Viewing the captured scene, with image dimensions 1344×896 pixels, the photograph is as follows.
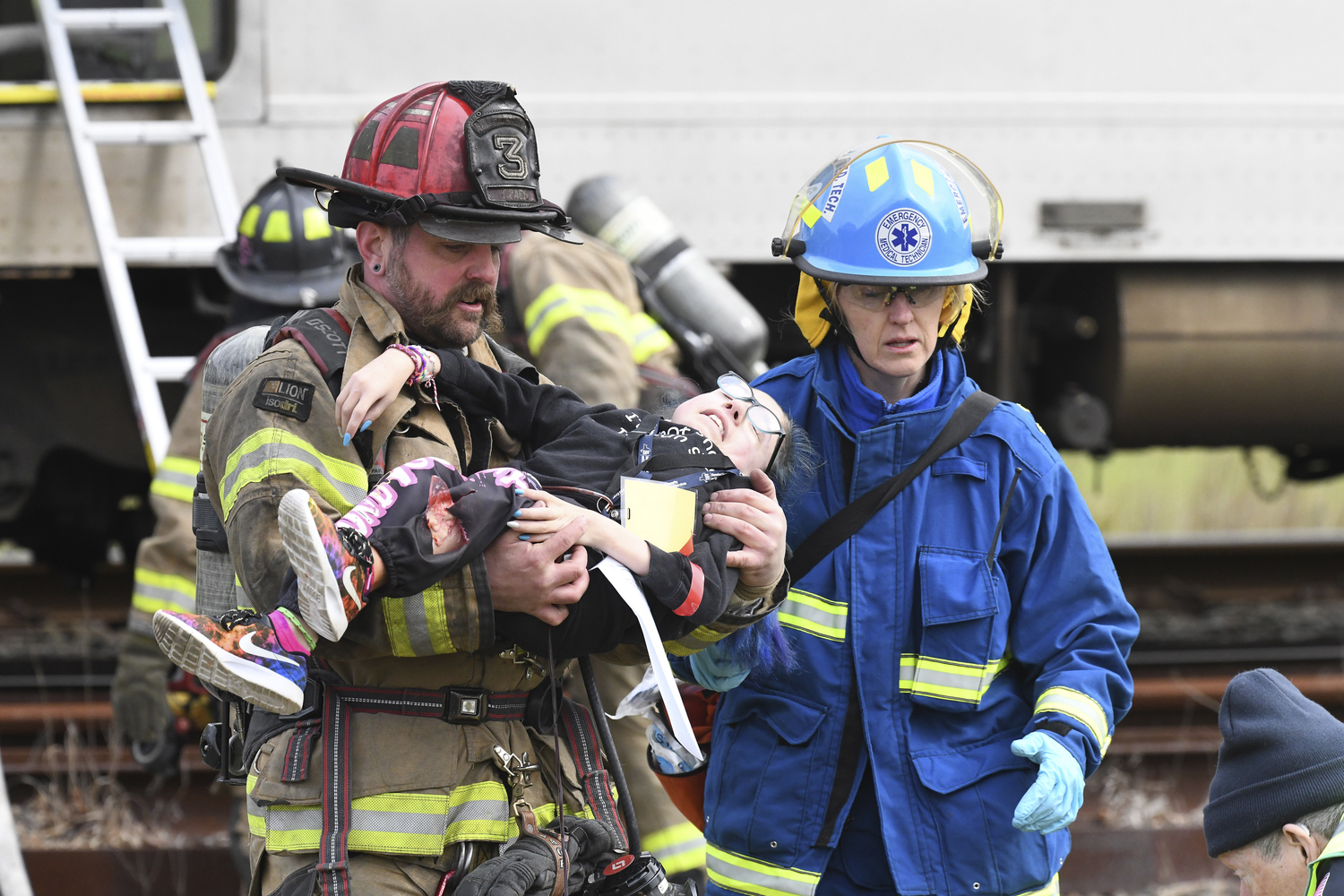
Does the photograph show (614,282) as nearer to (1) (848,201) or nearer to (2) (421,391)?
(1) (848,201)

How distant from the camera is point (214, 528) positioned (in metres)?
2.37

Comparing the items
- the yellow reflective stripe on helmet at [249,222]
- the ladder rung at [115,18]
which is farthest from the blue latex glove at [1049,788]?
the ladder rung at [115,18]

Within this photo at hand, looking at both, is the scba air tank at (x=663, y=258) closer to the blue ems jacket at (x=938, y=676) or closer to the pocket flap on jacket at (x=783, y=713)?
the blue ems jacket at (x=938, y=676)

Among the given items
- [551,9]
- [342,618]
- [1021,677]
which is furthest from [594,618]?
[551,9]

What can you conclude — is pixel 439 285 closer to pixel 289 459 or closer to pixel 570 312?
pixel 289 459

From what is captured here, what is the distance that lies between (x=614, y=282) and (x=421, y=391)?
6.86ft

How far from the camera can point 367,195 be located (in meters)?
2.03

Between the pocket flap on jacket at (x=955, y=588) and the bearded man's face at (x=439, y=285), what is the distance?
896 millimetres

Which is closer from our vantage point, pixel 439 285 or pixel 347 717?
pixel 347 717

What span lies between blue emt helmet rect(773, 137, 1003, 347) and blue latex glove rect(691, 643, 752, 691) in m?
0.64

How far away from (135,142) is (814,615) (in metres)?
3.33

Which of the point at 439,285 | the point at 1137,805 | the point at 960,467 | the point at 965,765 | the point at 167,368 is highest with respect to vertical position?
the point at 439,285

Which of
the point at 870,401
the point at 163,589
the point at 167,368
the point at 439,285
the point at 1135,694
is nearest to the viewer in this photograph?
the point at 439,285

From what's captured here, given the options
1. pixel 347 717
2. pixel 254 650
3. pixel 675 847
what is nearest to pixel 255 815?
pixel 347 717
